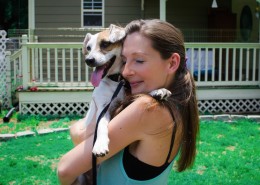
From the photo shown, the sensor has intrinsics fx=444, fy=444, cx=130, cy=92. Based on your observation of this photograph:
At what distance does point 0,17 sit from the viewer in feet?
108

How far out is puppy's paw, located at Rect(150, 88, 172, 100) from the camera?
2224mm

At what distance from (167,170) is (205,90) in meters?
8.95

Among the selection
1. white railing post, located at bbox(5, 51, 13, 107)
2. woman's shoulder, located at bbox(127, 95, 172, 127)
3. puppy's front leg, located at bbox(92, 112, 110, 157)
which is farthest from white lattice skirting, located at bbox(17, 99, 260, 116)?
woman's shoulder, located at bbox(127, 95, 172, 127)

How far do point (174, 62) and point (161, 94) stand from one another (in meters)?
0.18

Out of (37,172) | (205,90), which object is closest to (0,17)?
(205,90)

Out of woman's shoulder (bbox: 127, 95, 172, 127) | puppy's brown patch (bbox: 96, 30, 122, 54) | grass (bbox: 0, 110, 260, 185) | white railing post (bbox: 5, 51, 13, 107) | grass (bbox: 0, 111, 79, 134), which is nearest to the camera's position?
woman's shoulder (bbox: 127, 95, 172, 127)

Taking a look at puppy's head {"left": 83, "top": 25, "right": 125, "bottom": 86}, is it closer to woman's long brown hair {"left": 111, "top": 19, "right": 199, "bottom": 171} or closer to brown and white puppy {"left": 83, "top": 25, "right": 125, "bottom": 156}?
brown and white puppy {"left": 83, "top": 25, "right": 125, "bottom": 156}

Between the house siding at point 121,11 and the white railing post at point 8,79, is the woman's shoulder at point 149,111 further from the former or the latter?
the house siding at point 121,11

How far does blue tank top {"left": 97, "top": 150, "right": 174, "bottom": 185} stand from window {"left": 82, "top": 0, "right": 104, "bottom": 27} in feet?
41.5

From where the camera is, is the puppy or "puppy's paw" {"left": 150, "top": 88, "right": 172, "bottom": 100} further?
the puppy

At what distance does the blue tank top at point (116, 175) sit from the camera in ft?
7.14

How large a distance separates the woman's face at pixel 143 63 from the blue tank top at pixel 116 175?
38 centimetres

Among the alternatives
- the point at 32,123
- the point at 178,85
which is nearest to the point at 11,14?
the point at 32,123

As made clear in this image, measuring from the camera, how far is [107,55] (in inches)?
117
